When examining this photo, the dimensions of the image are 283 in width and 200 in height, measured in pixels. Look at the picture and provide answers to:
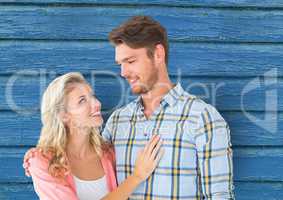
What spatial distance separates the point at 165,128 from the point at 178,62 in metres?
0.43

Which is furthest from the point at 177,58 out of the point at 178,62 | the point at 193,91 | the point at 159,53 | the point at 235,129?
the point at 235,129

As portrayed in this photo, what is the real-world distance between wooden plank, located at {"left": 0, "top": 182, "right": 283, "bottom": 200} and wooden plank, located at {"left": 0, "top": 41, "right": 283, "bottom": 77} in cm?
49

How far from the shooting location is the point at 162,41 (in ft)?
6.05

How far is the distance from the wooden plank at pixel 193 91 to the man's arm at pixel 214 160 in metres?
0.43

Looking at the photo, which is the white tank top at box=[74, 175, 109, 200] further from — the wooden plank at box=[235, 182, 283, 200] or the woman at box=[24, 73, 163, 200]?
the wooden plank at box=[235, 182, 283, 200]

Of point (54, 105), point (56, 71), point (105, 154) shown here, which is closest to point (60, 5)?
point (56, 71)

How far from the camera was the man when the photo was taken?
166cm

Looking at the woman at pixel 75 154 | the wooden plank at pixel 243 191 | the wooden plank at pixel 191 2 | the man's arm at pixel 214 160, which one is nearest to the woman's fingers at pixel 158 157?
the woman at pixel 75 154

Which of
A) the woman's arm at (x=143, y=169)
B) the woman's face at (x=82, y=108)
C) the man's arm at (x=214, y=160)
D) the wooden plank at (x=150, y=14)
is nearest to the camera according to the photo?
the man's arm at (x=214, y=160)

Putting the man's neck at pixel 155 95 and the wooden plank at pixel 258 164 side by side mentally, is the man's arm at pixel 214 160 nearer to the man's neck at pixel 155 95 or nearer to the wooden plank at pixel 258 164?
the man's neck at pixel 155 95

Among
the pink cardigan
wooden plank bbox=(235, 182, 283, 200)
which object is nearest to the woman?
the pink cardigan

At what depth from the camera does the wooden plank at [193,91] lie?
6.83 ft

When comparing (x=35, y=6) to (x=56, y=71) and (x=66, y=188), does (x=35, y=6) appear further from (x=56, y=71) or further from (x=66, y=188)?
(x=66, y=188)

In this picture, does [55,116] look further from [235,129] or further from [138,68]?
[235,129]
